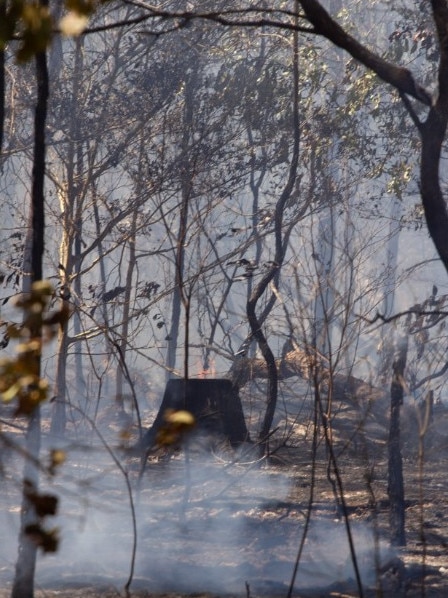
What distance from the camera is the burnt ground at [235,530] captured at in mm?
5227

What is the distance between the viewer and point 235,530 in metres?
6.56

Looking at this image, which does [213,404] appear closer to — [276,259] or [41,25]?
[276,259]

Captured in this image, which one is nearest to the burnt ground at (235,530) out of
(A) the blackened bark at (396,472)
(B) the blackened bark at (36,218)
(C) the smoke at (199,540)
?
(C) the smoke at (199,540)

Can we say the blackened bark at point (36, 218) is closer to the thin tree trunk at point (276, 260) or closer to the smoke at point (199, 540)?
the smoke at point (199, 540)

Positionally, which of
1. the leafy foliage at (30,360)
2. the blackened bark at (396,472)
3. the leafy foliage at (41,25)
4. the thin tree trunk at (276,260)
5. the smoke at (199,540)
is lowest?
the smoke at (199,540)

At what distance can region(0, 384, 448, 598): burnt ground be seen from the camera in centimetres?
523

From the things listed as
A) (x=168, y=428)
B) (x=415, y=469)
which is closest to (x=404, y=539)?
(x=415, y=469)

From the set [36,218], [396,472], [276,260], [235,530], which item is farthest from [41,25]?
[276,260]

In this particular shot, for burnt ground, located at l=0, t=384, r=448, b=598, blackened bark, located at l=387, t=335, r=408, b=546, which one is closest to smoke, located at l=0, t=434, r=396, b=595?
burnt ground, located at l=0, t=384, r=448, b=598

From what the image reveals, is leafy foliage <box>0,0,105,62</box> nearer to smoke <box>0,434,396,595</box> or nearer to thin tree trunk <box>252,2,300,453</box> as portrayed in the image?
smoke <box>0,434,396,595</box>

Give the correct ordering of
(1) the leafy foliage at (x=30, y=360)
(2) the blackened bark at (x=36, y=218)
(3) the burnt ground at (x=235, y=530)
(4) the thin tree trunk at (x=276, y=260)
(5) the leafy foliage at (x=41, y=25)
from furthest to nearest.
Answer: (4) the thin tree trunk at (x=276, y=260)
(3) the burnt ground at (x=235, y=530)
(2) the blackened bark at (x=36, y=218)
(1) the leafy foliage at (x=30, y=360)
(5) the leafy foliage at (x=41, y=25)

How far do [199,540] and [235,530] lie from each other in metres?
0.39

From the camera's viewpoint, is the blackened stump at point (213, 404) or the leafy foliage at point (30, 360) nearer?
the leafy foliage at point (30, 360)

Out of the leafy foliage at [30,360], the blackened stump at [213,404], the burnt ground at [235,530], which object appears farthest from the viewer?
the blackened stump at [213,404]
